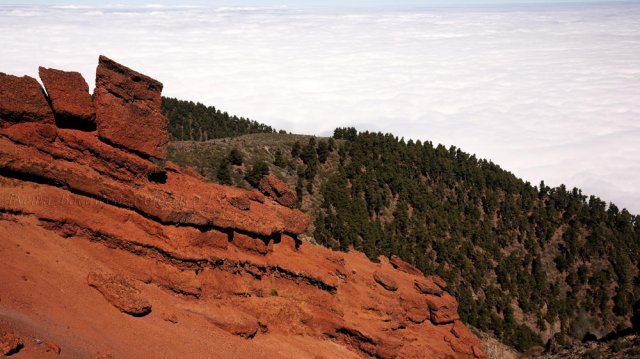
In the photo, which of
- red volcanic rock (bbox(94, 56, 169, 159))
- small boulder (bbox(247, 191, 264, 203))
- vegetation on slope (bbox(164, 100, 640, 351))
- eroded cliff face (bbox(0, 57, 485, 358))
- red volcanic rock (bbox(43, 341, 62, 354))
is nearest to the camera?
red volcanic rock (bbox(43, 341, 62, 354))

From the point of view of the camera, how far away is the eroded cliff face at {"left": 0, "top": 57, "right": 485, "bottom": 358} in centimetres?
1628

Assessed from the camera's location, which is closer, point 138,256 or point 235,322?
point 138,256

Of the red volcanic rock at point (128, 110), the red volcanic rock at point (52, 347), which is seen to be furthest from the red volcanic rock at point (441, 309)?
the red volcanic rock at point (52, 347)

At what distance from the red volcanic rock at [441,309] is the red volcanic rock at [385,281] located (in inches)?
119

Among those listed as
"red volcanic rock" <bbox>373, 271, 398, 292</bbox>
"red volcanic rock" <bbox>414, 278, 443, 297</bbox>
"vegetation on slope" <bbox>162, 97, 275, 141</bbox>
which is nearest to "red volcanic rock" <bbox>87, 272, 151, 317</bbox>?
"red volcanic rock" <bbox>373, 271, 398, 292</bbox>

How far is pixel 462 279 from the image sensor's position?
79.6 metres

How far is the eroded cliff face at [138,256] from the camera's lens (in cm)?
1628

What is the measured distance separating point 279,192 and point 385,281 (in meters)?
9.30

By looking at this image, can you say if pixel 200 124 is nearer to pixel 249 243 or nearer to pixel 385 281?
pixel 385 281

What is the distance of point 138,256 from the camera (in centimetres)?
2059

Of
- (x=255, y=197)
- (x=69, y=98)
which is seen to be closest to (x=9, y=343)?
(x=69, y=98)

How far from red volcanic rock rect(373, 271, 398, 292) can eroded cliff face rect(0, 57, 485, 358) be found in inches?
82.6

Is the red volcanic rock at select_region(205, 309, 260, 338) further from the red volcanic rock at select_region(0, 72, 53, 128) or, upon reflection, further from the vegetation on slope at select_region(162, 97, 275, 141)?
the vegetation on slope at select_region(162, 97, 275, 141)

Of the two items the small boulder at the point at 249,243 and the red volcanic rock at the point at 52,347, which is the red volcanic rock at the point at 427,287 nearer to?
the small boulder at the point at 249,243
